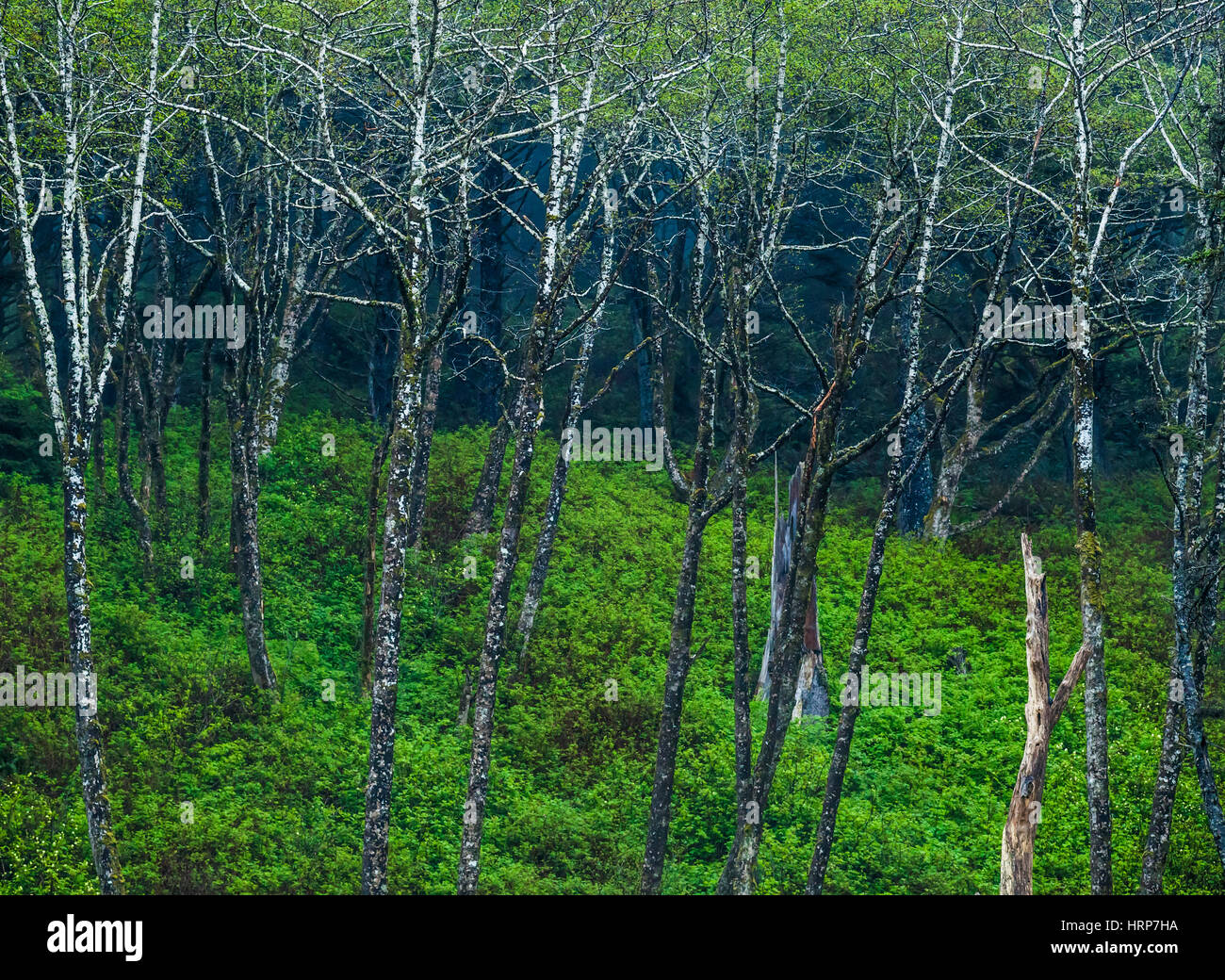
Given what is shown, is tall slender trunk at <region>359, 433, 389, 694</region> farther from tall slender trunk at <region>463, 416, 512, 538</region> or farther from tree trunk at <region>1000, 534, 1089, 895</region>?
tree trunk at <region>1000, 534, 1089, 895</region>

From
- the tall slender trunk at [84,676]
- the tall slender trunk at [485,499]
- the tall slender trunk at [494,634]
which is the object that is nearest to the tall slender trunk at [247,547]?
the tall slender trunk at [84,676]

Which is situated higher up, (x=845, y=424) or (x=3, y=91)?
(x=3, y=91)

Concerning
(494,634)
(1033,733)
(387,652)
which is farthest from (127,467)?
(1033,733)

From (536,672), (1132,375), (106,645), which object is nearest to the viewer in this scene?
(106,645)

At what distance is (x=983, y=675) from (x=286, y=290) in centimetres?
1911

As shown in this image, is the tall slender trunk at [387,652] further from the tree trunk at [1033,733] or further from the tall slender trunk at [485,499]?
the tall slender trunk at [485,499]

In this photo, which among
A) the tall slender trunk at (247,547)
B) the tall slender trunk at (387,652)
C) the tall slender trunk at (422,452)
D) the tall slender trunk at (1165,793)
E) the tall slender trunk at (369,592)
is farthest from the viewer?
the tall slender trunk at (422,452)

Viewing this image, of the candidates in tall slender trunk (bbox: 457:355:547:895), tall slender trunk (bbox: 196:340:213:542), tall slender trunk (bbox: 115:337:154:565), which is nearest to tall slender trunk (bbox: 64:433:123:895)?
tall slender trunk (bbox: 457:355:547:895)

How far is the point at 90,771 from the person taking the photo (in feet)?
45.3

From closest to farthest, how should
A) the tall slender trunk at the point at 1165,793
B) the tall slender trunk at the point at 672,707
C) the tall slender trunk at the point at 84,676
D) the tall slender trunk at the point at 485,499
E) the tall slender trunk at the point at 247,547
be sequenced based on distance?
1. the tall slender trunk at the point at 1165,793
2. the tall slender trunk at the point at 84,676
3. the tall slender trunk at the point at 672,707
4. the tall slender trunk at the point at 247,547
5. the tall slender trunk at the point at 485,499

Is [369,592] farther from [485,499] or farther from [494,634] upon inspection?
[494,634]
